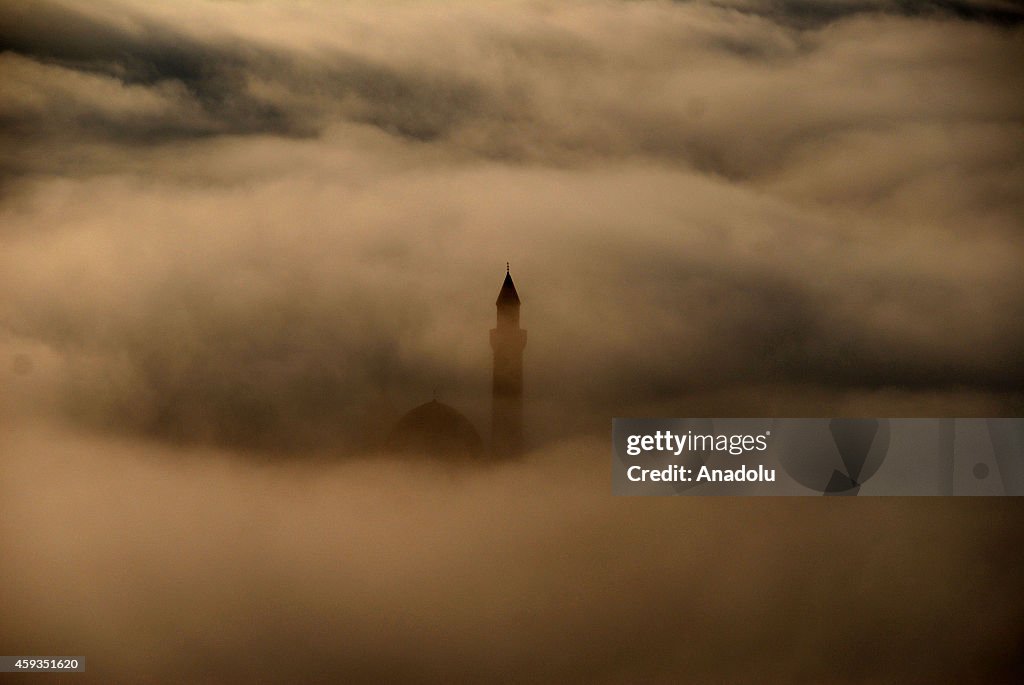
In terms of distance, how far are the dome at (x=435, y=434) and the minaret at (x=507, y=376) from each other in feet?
0.24

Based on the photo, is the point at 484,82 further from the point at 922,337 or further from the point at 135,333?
the point at 922,337

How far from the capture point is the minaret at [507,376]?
10.3ft

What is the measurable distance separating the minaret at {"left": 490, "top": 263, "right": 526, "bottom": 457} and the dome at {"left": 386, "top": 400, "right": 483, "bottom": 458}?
0.24 ft

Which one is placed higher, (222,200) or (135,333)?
(222,200)

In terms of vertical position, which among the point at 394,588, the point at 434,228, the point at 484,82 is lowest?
the point at 394,588

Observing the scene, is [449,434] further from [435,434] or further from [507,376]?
[507,376]

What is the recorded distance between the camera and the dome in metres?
3.15

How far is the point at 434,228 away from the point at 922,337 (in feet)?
5.02

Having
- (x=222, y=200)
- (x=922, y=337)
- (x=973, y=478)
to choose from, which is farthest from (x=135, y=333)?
(x=973, y=478)

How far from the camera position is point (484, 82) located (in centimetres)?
322

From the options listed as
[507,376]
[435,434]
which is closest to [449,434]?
[435,434]

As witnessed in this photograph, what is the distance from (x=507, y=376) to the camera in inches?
124

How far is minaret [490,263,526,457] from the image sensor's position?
315 centimetres

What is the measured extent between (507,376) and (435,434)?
28 cm
